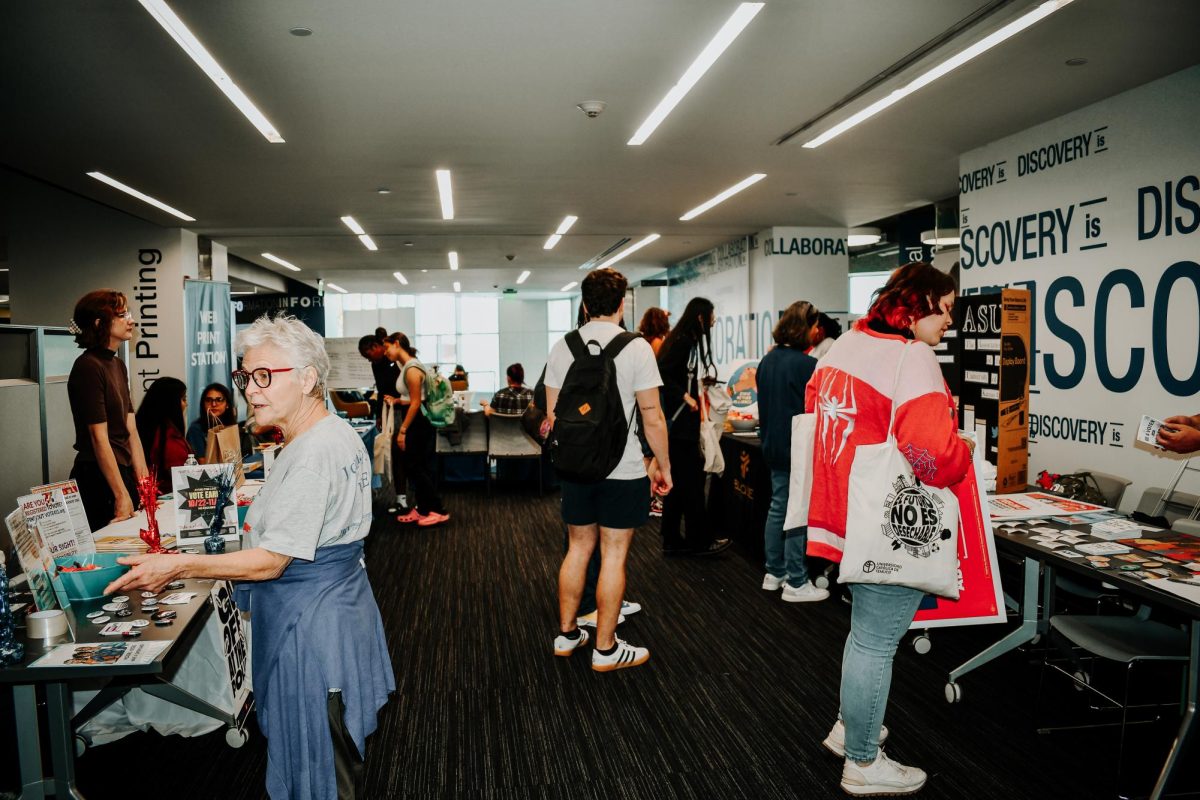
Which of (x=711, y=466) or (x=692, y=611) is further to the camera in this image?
(x=711, y=466)

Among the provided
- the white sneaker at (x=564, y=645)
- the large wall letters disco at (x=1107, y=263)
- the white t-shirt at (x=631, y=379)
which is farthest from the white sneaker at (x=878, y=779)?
the large wall letters disco at (x=1107, y=263)

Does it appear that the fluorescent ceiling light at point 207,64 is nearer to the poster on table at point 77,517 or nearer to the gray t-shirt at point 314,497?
the poster on table at point 77,517

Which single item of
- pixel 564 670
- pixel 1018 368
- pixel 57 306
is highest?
pixel 57 306

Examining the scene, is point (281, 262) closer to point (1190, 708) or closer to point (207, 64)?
point (207, 64)

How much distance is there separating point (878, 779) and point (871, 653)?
453 millimetres

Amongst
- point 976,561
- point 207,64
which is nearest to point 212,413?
point 207,64

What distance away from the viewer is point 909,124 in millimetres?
5152

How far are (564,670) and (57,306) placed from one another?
8.06 m

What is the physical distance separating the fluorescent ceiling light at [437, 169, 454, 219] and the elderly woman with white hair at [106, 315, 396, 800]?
16.3 ft

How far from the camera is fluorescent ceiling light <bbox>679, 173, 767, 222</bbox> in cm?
684

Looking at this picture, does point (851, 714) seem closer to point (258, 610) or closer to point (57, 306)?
point (258, 610)

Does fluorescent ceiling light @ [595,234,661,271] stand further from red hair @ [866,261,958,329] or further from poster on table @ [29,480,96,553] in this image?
poster on table @ [29,480,96,553]

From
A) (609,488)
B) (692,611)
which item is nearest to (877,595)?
(609,488)

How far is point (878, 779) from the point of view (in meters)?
2.38
